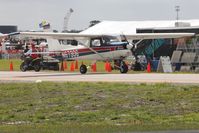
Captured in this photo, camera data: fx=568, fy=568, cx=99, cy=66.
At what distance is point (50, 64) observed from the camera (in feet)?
146

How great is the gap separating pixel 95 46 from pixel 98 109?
898 inches

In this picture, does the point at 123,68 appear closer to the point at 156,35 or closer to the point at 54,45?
the point at 156,35

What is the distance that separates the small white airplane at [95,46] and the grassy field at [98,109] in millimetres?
15333

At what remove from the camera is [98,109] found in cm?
1591

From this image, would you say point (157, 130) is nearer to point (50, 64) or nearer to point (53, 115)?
point (53, 115)

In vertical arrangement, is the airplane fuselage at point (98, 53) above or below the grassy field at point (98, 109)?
above

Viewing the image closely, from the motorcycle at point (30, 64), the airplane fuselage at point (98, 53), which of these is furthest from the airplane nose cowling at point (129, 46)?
the motorcycle at point (30, 64)

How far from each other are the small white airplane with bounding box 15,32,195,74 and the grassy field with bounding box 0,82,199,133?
15.3 m

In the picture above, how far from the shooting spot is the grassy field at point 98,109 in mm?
12836

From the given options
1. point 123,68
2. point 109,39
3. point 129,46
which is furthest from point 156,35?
point 123,68

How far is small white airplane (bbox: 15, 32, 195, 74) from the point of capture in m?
37.6

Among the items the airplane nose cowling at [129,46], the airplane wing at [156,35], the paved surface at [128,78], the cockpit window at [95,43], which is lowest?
the paved surface at [128,78]

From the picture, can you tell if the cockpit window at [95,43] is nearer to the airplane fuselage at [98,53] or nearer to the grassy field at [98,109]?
the airplane fuselage at [98,53]

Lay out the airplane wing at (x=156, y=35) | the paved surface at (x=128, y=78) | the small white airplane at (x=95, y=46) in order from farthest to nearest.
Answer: the airplane wing at (x=156, y=35)
the small white airplane at (x=95, y=46)
the paved surface at (x=128, y=78)
